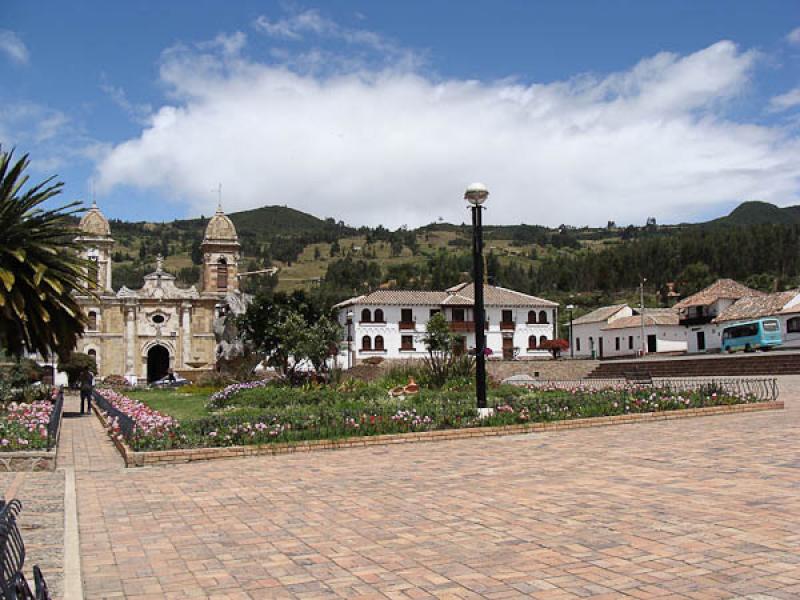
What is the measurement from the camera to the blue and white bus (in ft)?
142

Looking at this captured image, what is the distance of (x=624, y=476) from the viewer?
347 inches

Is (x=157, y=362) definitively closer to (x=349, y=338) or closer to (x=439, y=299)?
(x=349, y=338)

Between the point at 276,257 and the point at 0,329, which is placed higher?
the point at 276,257

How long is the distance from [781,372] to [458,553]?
2974 cm

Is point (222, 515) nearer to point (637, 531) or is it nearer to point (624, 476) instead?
point (637, 531)

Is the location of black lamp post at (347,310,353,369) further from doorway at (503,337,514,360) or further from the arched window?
doorway at (503,337,514,360)

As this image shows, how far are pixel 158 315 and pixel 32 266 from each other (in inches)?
1636

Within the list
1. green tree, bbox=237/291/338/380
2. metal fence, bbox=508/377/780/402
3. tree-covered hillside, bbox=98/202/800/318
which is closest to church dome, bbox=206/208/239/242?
green tree, bbox=237/291/338/380

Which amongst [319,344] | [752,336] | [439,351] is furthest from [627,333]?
[319,344]

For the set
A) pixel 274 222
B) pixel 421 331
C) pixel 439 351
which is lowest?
pixel 439 351

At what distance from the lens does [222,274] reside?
194 ft

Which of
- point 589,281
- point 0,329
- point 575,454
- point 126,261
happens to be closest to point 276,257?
point 126,261

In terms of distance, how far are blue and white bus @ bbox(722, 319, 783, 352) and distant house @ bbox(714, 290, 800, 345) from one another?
701 mm

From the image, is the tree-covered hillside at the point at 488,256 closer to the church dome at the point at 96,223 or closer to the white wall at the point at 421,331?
the white wall at the point at 421,331
